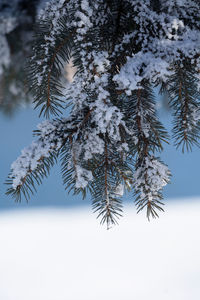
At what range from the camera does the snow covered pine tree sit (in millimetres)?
426

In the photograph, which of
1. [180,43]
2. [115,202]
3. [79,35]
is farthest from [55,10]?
[115,202]

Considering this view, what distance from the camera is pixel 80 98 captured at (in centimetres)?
45

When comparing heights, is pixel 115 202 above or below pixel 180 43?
below

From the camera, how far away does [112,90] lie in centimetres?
47

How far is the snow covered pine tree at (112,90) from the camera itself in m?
0.43

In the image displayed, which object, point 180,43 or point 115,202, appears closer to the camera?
point 180,43

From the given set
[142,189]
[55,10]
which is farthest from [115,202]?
[55,10]

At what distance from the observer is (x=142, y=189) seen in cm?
48

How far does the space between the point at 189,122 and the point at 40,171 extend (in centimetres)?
25

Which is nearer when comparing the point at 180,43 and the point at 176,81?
the point at 180,43

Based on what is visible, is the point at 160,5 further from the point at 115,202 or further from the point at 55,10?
the point at 115,202

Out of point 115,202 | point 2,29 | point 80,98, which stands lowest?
point 115,202

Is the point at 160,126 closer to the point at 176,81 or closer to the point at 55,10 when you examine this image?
the point at 176,81

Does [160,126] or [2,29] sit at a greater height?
[2,29]
